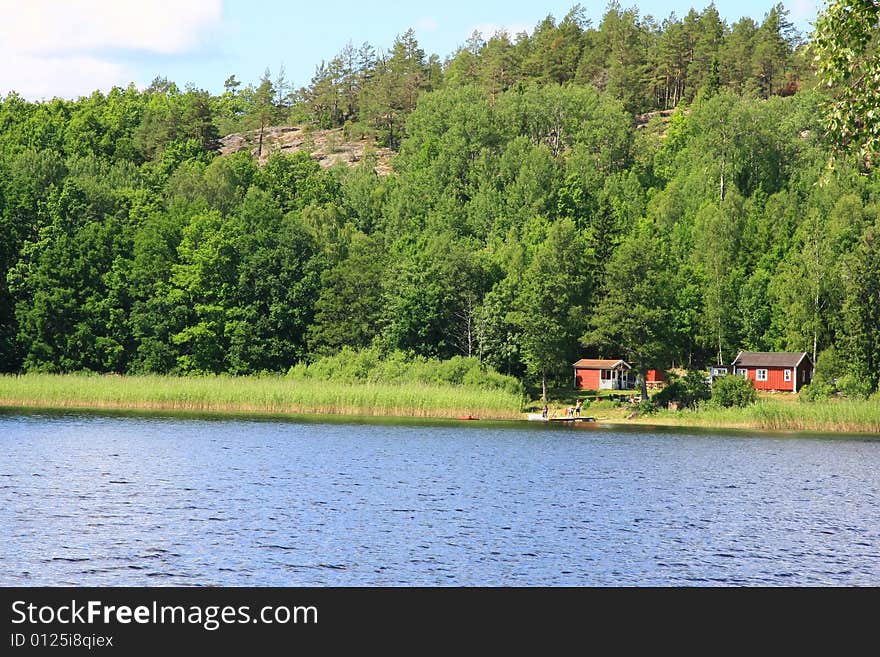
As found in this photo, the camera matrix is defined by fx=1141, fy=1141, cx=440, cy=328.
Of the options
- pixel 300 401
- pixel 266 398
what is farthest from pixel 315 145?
pixel 300 401

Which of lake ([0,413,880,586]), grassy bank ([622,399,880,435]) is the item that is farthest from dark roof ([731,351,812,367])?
lake ([0,413,880,586])

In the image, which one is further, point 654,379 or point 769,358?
point 654,379

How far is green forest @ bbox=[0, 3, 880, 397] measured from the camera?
312 ft

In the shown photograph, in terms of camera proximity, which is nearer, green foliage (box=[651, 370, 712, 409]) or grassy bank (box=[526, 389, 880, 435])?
grassy bank (box=[526, 389, 880, 435])

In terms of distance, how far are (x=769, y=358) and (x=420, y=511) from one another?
2602 inches

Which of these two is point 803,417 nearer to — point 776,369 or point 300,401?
point 776,369

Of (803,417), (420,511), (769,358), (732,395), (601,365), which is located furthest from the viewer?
(601,365)

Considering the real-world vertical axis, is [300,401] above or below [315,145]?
below

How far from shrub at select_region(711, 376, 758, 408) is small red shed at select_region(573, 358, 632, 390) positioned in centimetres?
1638

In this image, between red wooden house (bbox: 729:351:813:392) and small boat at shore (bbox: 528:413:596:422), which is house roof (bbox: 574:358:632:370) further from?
small boat at shore (bbox: 528:413:596:422)

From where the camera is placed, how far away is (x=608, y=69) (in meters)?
183

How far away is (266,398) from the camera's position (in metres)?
80.1
